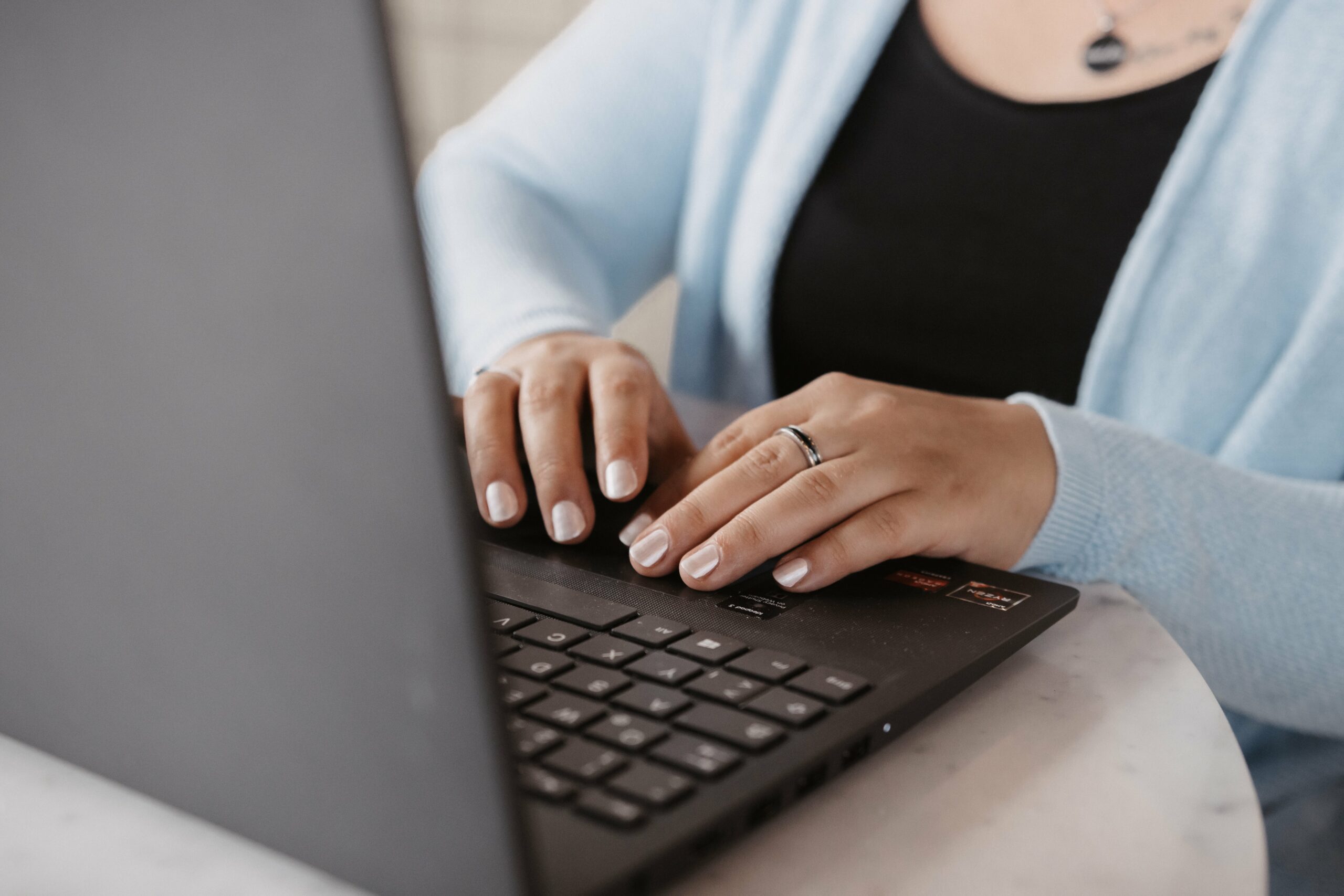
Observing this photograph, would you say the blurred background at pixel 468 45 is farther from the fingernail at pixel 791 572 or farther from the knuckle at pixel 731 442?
the fingernail at pixel 791 572

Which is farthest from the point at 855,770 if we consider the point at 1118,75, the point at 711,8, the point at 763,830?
the point at 711,8

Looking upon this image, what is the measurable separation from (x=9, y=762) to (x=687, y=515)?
24cm

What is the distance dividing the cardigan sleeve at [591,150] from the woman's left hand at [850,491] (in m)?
0.43

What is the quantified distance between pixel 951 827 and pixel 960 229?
65 cm

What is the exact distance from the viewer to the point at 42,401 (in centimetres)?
21

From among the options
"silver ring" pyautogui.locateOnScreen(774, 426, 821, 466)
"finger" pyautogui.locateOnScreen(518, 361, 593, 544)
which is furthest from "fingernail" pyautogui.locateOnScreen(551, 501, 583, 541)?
"silver ring" pyautogui.locateOnScreen(774, 426, 821, 466)

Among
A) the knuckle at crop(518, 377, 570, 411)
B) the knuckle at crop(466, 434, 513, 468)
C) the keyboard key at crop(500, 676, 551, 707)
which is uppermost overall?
the keyboard key at crop(500, 676, 551, 707)

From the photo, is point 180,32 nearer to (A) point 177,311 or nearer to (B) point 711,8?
(A) point 177,311

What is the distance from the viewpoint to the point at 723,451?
0.47 meters

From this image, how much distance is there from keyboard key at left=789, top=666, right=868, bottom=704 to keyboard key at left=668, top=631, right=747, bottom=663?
24mm

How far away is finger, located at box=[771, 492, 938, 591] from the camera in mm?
388

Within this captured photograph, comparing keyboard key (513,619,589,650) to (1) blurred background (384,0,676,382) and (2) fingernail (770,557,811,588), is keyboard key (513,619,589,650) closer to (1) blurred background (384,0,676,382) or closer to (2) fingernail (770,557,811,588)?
(2) fingernail (770,557,811,588)

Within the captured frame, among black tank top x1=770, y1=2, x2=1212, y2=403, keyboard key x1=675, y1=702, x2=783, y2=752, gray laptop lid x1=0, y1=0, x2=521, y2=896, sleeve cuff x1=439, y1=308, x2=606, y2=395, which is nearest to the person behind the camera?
gray laptop lid x1=0, y1=0, x2=521, y2=896

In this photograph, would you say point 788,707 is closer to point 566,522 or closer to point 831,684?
point 831,684
